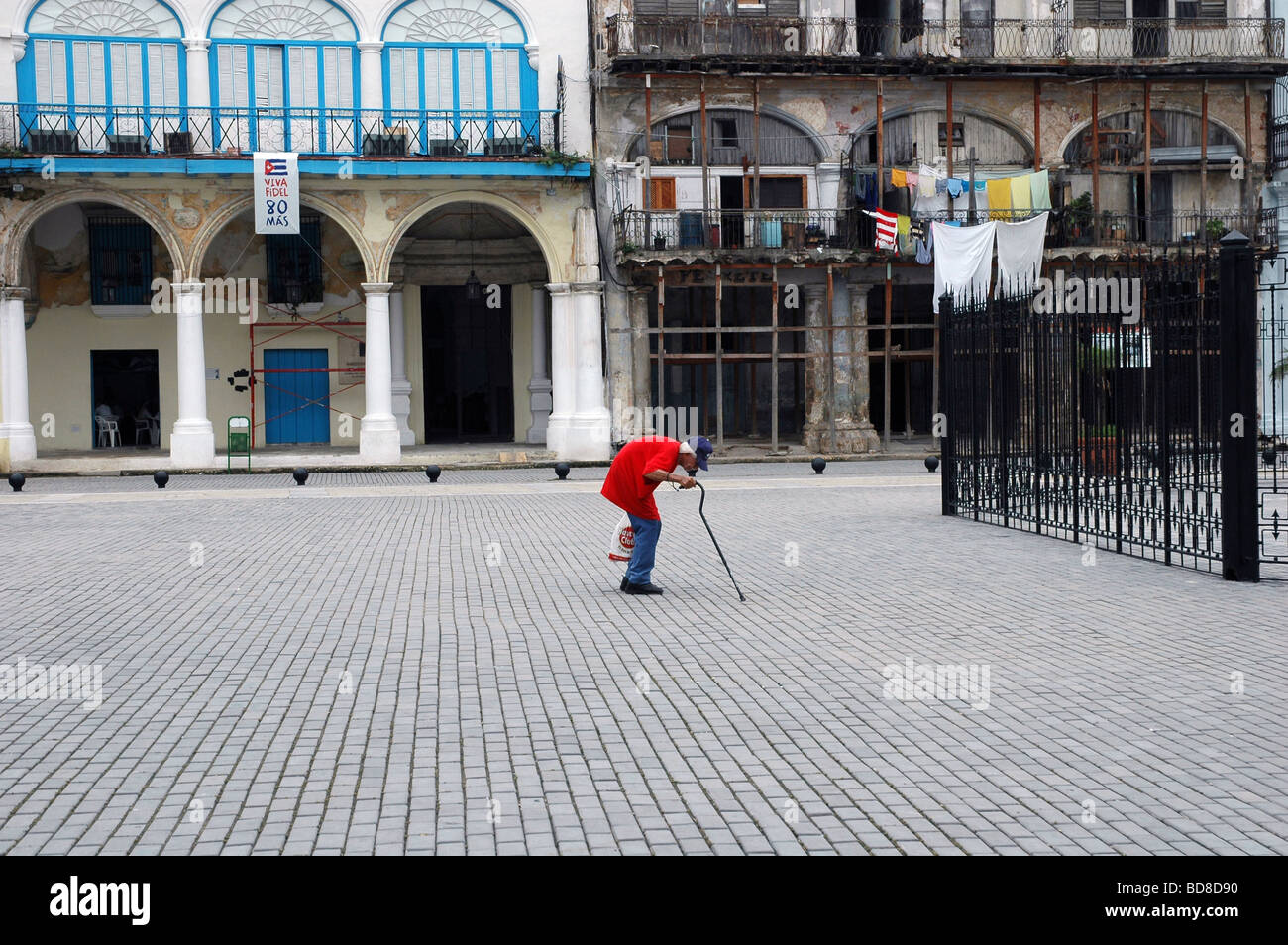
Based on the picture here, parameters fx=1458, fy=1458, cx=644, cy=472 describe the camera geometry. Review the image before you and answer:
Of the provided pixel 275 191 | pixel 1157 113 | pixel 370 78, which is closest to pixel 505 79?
pixel 370 78

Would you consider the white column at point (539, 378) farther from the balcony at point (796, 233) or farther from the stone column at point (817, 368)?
the stone column at point (817, 368)

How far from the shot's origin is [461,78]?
30016mm

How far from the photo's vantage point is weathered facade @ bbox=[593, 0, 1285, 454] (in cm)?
3106

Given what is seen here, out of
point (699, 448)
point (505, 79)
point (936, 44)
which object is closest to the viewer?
point (699, 448)

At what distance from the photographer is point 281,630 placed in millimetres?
9688

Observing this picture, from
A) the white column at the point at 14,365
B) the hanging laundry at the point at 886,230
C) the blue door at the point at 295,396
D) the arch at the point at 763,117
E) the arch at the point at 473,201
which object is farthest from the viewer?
the blue door at the point at 295,396

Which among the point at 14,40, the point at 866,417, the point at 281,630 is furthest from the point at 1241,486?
the point at 14,40

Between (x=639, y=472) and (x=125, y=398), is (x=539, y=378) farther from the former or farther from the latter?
(x=639, y=472)

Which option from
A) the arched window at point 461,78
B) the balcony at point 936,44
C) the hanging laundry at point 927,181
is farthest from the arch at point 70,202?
the hanging laundry at point 927,181

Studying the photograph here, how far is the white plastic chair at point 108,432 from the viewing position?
32406 mm

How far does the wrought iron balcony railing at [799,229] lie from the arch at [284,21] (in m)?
6.89

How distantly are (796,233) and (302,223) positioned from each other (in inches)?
426

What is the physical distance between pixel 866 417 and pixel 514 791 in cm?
2725

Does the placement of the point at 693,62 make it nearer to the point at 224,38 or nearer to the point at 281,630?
the point at 224,38
